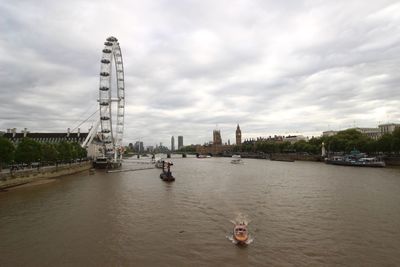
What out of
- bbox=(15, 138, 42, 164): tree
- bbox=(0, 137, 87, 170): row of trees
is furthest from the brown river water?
bbox=(15, 138, 42, 164): tree

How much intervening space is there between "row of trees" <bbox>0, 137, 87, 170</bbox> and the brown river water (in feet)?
36.3

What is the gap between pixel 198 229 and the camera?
2673 cm

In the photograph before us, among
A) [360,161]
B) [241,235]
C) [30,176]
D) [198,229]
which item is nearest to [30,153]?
[30,176]

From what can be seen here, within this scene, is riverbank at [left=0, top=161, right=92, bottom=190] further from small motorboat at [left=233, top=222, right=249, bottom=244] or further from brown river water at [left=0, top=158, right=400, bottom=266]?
small motorboat at [left=233, top=222, right=249, bottom=244]

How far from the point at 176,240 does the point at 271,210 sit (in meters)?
13.3

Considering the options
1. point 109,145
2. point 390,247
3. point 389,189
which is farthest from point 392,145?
point 390,247

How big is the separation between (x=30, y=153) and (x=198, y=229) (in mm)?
49794

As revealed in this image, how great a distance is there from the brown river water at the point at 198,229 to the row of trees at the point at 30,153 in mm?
11078

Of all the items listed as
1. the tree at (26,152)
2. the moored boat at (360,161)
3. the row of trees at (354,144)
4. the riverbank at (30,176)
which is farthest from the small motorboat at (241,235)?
the row of trees at (354,144)

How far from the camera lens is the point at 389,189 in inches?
1901

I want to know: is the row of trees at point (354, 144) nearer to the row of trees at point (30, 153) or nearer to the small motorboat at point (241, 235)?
the row of trees at point (30, 153)

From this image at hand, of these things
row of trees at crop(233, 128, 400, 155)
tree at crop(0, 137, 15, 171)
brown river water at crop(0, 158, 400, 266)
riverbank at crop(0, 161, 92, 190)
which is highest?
row of trees at crop(233, 128, 400, 155)

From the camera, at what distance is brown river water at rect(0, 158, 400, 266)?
2034 centimetres

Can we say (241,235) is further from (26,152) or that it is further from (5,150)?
(26,152)
